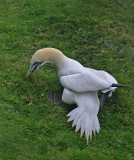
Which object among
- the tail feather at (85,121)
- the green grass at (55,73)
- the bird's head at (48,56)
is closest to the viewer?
the green grass at (55,73)

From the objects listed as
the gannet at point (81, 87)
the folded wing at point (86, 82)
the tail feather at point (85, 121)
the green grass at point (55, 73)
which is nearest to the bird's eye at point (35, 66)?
the gannet at point (81, 87)

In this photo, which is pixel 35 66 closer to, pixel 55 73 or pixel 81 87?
pixel 55 73

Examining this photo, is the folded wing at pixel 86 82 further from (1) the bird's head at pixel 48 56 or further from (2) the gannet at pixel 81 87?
(1) the bird's head at pixel 48 56

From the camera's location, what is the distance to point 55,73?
178 inches

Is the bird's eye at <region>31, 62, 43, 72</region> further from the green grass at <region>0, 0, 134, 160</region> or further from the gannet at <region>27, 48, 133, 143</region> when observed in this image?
the green grass at <region>0, 0, 134, 160</region>

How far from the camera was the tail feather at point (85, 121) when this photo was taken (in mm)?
3562

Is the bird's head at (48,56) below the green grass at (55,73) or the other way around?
the other way around

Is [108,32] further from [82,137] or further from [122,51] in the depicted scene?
[82,137]

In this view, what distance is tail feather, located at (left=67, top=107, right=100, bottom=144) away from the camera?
356 centimetres

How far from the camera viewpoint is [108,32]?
18.2 ft

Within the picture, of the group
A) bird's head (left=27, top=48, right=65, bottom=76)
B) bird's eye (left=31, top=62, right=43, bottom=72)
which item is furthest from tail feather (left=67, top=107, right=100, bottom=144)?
bird's eye (left=31, top=62, right=43, bottom=72)

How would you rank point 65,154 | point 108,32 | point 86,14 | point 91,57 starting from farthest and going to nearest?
point 86,14 < point 108,32 < point 91,57 < point 65,154

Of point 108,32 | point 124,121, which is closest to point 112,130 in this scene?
point 124,121

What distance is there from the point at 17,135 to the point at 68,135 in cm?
65
